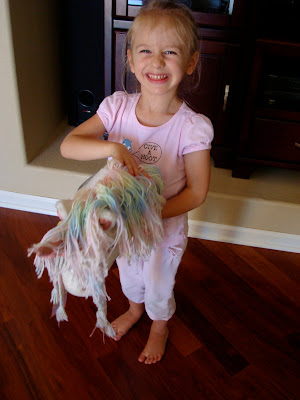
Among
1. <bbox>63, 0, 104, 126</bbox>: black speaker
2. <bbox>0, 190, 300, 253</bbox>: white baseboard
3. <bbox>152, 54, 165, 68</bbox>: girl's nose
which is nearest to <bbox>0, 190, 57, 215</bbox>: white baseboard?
<bbox>63, 0, 104, 126</bbox>: black speaker

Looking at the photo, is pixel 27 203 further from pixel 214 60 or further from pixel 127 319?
pixel 214 60

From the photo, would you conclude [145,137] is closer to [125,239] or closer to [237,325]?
[125,239]

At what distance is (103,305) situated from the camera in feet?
2.09

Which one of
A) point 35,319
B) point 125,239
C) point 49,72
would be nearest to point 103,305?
point 125,239

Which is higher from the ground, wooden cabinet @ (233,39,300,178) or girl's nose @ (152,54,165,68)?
girl's nose @ (152,54,165,68)

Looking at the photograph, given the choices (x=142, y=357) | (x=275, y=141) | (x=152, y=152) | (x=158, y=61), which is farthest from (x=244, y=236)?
(x=158, y=61)

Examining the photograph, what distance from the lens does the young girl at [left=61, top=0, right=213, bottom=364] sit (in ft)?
2.23

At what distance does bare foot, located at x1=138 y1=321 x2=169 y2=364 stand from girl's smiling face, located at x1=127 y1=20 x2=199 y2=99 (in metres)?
0.62

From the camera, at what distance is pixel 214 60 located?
123 centimetres

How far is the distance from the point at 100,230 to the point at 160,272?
371mm

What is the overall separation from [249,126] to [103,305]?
2.87ft

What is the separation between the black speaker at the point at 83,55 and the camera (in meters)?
1.37

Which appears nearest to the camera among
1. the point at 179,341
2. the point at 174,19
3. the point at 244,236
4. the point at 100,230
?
the point at 100,230

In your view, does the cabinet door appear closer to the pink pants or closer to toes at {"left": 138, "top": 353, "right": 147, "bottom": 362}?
the pink pants
